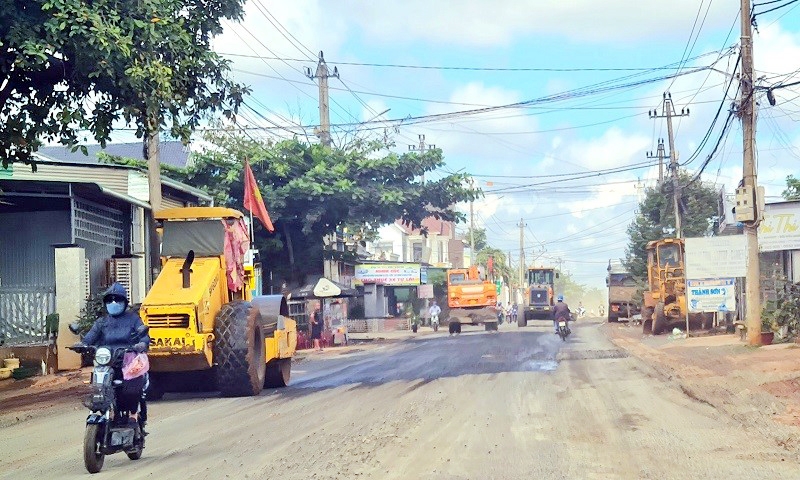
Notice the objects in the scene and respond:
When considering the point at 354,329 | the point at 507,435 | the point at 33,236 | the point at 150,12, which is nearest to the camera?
the point at 507,435

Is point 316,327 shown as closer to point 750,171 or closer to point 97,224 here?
point 97,224

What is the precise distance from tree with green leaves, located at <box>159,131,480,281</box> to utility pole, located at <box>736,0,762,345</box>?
52.4 ft

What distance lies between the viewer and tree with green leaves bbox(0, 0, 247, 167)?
13.6m

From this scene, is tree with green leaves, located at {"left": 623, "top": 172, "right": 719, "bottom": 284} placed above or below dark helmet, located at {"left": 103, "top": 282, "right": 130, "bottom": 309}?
above

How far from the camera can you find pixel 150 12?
14.7m

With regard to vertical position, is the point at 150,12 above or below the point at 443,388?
above

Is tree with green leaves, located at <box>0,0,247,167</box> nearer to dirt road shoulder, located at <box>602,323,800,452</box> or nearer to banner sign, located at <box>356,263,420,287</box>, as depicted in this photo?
dirt road shoulder, located at <box>602,323,800,452</box>

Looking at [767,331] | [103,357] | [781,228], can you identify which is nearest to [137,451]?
[103,357]

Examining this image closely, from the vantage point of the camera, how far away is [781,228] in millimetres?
35156

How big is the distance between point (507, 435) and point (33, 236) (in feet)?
61.6

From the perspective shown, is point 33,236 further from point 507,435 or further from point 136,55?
point 507,435

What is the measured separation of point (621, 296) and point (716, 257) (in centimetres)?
2863

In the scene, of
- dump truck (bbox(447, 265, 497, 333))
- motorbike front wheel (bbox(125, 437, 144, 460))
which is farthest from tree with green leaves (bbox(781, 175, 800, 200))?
motorbike front wheel (bbox(125, 437, 144, 460))

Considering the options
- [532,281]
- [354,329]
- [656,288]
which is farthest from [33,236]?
[532,281]
